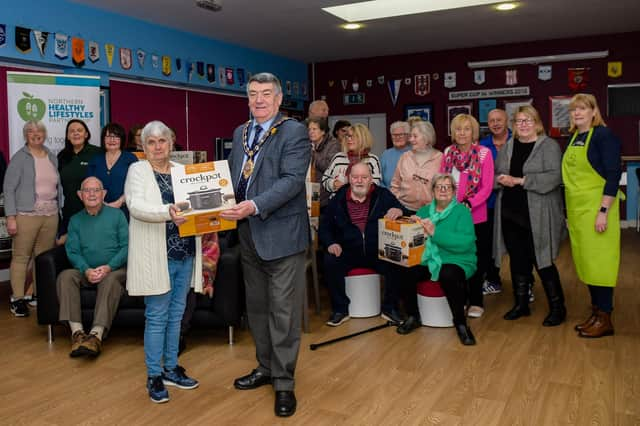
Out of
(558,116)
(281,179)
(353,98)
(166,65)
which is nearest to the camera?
(281,179)

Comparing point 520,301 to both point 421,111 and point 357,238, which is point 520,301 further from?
point 421,111

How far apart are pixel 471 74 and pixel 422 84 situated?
0.74 meters

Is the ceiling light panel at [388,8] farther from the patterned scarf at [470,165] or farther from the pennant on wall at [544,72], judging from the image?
the patterned scarf at [470,165]

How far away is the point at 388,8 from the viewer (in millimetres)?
6602

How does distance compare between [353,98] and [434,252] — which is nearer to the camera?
[434,252]

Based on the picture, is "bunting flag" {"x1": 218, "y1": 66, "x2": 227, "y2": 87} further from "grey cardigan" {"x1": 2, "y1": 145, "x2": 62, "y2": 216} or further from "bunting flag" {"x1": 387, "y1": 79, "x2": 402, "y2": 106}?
"grey cardigan" {"x1": 2, "y1": 145, "x2": 62, "y2": 216}

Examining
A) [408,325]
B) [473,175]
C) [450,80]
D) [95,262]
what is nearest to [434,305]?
[408,325]

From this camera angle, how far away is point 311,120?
15.5 feet

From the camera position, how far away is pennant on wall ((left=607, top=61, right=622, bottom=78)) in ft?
26.4

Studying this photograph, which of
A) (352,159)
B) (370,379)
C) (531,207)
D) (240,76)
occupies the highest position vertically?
(240,76)

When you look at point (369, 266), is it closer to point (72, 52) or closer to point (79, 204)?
point (79, 204)

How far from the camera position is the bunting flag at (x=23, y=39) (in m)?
5.32

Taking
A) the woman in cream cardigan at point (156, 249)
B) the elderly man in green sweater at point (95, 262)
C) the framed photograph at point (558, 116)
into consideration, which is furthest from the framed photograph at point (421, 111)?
the woman in cream cardigan at point (156, 249)

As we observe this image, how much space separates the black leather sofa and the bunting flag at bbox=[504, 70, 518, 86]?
6.18 metres
